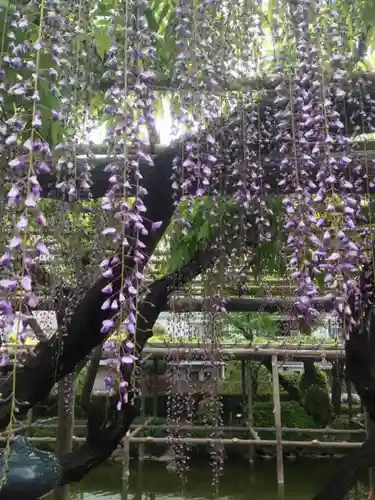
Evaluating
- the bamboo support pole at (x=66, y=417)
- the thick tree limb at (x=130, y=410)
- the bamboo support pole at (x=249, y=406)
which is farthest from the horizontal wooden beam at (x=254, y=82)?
the bamboo support pole at (x=249, y=406)

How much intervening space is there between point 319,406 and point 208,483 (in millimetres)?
→ 2705

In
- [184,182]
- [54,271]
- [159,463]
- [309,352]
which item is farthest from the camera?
[159,463]

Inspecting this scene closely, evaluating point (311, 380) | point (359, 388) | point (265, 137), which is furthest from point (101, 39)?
point (311, 380)

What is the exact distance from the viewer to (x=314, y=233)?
6.05 feet

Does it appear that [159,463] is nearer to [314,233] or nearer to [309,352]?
[309,352]

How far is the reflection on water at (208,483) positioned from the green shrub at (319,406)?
0.68 metres

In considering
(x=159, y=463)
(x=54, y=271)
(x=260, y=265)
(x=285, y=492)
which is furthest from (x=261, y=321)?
(x=54, y=271)

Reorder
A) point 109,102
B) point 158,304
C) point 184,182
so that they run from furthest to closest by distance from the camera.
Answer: point 158,304 < point 184,182 < point 109,102

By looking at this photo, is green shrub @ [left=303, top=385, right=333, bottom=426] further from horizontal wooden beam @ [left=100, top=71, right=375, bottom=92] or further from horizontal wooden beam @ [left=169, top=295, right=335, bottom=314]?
horizontal wooden beam @ [left=100, top=71, right=375, bottom=92]

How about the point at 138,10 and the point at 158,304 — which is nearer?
the point at 138,10

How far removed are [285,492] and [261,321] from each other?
2157mm

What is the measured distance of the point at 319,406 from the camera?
9.97 meters

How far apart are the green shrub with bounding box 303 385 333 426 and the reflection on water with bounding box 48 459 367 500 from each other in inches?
26.8

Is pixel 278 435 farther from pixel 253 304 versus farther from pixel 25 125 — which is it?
pixel 25 125
